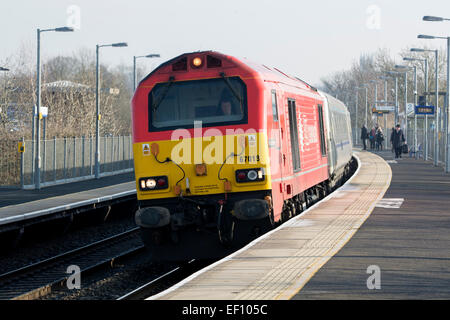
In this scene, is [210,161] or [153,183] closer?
[210,161]

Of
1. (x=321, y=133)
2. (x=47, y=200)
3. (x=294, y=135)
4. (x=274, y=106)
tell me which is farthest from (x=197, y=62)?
(x=47, y=200)

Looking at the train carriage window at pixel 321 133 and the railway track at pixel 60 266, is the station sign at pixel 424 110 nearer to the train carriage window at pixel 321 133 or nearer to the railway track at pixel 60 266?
the train carriage window at pixel 321 133

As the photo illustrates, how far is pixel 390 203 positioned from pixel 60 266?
7.92m

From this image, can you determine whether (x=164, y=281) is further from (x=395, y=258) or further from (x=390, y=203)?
(x=390, y=203)

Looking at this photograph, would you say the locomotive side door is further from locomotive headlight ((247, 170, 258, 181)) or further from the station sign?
the station sign

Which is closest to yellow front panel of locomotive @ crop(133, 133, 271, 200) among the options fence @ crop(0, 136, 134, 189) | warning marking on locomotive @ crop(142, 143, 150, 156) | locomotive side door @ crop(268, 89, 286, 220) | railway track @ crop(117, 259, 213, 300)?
warning marking on locomotive @ crop(142, 143, 150, 156)

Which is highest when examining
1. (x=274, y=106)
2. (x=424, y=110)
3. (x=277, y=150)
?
(x=424, y=110)

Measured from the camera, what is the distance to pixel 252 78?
41.8 ft

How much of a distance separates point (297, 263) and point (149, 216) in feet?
9.65

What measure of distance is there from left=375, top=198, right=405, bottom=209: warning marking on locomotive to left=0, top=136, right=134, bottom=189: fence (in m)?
16.5

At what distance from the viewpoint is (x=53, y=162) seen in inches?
1319

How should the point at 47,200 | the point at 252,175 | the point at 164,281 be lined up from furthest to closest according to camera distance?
the point at 47,200 → the point at 164,281 → the point at 252,175
